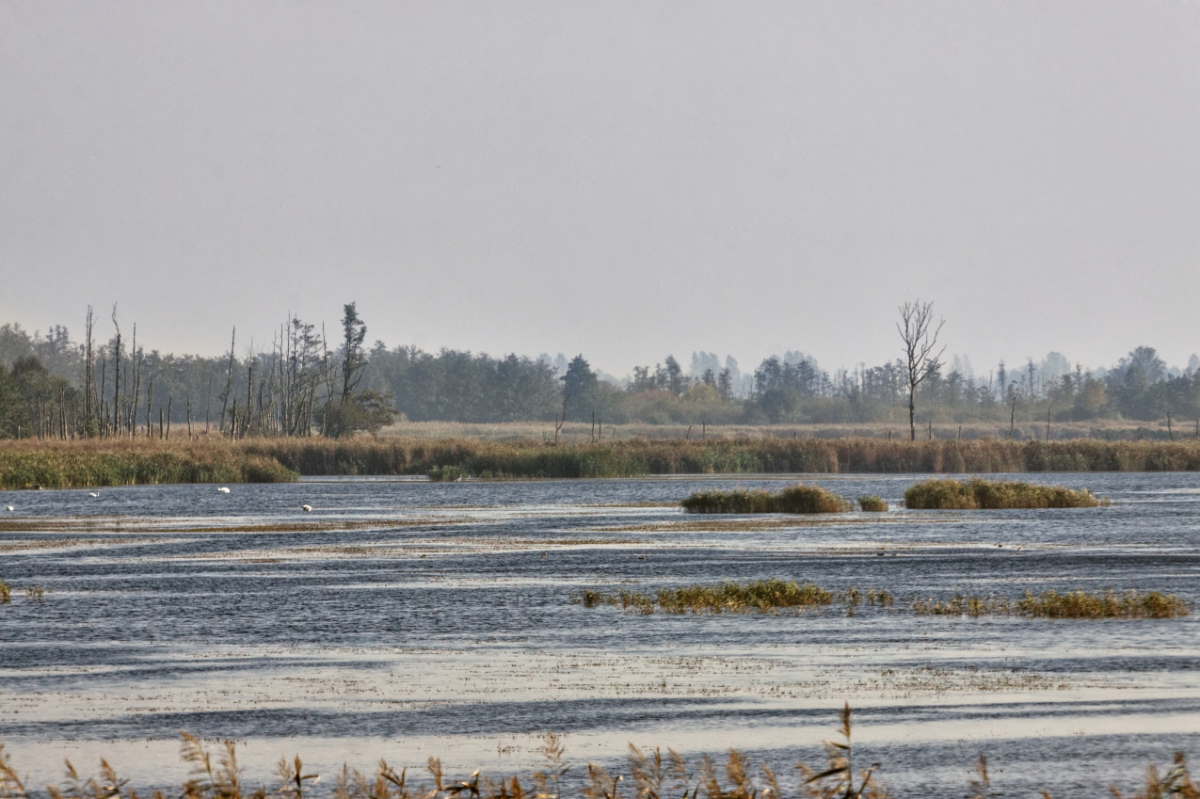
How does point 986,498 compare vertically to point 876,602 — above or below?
above

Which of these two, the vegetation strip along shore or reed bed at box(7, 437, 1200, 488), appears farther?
reed bed at box(7, 437, 1200, 488)

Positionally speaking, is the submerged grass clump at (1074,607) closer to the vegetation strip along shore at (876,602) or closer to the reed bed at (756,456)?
the vegetation strip along shore at (876,602)

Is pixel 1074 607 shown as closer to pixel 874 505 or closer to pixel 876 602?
pixel 876 602

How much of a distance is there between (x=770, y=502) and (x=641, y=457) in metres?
32.8

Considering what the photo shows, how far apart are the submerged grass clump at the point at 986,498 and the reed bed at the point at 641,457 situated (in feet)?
100

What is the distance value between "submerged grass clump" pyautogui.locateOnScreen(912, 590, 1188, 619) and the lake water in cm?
61

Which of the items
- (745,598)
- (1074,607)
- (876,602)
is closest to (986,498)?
(876,602)

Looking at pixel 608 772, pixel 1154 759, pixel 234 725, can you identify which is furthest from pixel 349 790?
pixel 1154 759

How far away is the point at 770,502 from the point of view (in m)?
58.8

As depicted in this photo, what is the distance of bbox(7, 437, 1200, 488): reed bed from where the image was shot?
291 feet

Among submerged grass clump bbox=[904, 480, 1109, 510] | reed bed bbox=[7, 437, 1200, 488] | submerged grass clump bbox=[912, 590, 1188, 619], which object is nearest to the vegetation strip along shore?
submerged grass clump bbox=[912, 590, 1188, 619]

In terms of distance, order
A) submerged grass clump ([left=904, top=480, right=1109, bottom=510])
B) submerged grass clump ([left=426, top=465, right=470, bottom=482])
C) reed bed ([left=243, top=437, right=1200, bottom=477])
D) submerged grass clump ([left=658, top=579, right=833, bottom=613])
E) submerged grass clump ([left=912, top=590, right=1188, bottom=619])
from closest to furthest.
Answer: submerged grass clump ([left=912, top=590, right=1188, bottom=619]), submerged grass clump ([left=658, top=579, right=833, bottom=613]), submerged grass clump ([left=904, top=480, right=1109, bottom=510]), submerged grass clump ([left=426, top=465, right=470, bottom=482]), reed bed ([left=243, top=437, right=1200, bottom=477])

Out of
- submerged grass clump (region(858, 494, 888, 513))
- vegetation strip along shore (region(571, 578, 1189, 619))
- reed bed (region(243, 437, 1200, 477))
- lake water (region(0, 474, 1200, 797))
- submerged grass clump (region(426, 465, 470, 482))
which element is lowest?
lake water (region(0, 474, 1200, 797))

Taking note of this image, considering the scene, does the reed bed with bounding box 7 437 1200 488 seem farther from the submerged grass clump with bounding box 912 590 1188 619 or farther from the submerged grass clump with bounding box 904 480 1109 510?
the submerged grass clump with bounding box 912 590 1188 619
